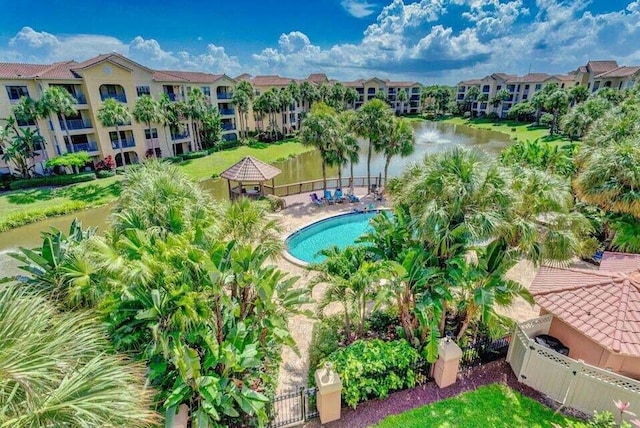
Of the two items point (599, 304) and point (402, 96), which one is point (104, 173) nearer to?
point (599, 304)

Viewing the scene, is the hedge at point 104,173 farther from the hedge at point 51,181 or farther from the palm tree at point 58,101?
the palm tree at point 58,101

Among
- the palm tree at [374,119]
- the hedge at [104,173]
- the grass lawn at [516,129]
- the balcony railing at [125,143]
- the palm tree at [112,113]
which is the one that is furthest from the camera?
the grass lawn at [516,129]

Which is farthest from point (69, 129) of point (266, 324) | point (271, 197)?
point (266, 324)

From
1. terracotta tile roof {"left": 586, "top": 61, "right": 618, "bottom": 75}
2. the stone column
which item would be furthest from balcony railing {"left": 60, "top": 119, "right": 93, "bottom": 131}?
terracotta tile roof {"left": 586, "top": 61, "right": 618, "bottom": 75}

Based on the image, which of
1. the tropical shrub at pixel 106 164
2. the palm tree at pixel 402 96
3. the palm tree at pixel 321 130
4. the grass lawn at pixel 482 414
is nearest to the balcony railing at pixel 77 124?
the tropical shrub at pixel 106 164

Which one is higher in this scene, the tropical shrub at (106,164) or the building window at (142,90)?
the building window at (142,90)

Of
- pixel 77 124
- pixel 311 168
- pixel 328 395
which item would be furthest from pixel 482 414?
pixel 77 124

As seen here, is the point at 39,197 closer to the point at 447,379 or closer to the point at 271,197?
the point at 271,197

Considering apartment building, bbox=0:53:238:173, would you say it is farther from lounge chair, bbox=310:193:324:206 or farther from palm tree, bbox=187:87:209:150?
lounge chair, bbox=310:193:324:206
